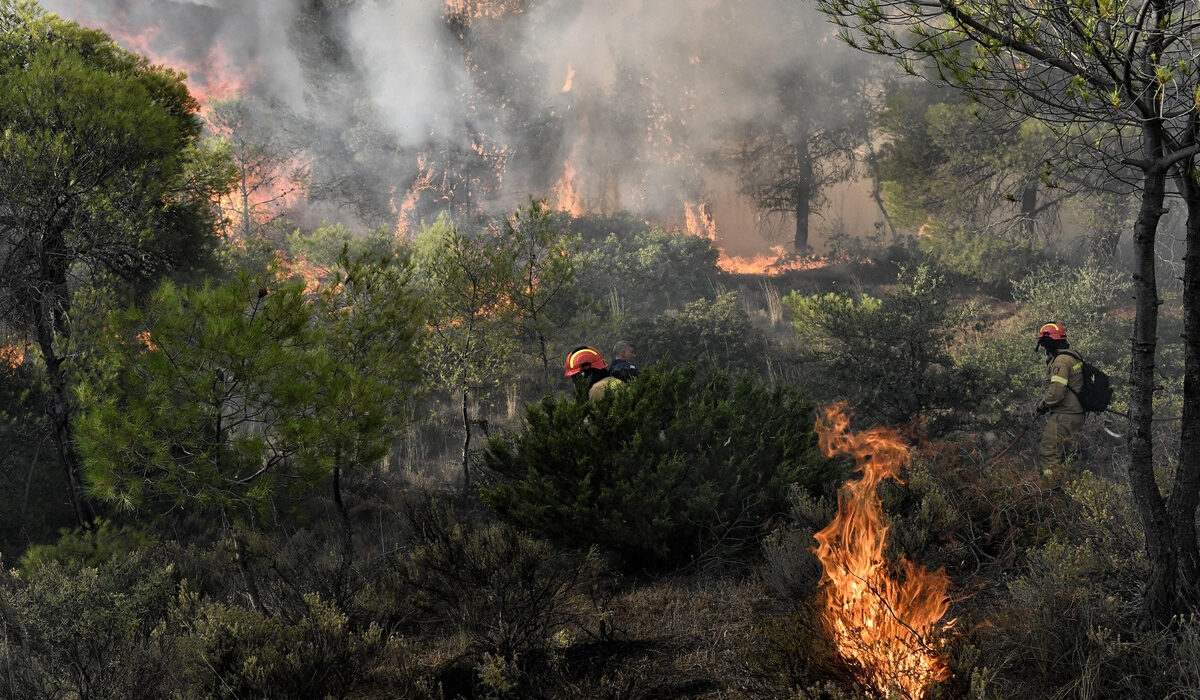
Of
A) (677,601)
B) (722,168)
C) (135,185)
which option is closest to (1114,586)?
(677,601)

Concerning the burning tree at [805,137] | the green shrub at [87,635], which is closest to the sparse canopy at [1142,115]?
the green shrub at [87,635]

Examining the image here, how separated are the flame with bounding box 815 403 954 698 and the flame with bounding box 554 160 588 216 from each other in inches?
1252

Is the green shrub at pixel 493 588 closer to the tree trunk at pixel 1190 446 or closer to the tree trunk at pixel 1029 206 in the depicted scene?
the tree trunk at pixel 1190 446

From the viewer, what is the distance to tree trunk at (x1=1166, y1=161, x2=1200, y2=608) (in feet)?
10.0

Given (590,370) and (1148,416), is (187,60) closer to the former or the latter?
(590,370)

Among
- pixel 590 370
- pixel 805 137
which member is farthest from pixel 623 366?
pixel 805 137

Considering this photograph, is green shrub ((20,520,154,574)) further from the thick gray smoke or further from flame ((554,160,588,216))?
flame ((554,160,588,216))

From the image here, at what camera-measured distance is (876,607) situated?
3262 millimetres

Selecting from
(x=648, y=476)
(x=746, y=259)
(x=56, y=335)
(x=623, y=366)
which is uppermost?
(x=746, y=259)

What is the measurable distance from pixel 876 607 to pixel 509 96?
3813cm

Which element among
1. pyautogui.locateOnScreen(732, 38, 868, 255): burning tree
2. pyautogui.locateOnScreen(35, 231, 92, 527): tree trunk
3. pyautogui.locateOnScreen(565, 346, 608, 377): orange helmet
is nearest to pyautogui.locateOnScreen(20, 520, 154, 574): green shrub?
pyautogui.locateOnScreen(35, 231, 92, 527): tree trunk

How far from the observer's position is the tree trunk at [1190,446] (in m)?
3.06

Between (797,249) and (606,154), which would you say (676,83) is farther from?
(797,249)

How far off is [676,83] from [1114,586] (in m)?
31.0
